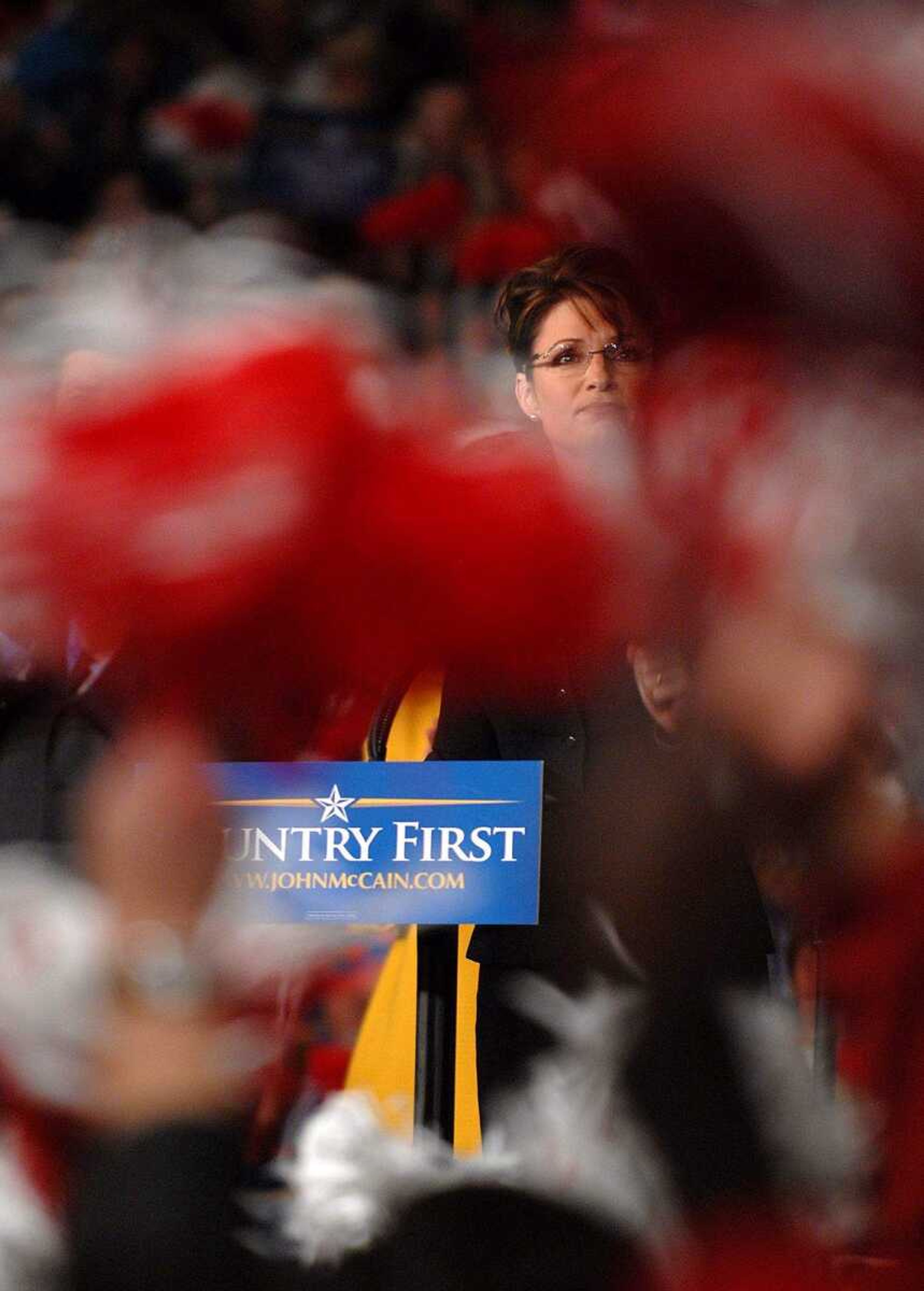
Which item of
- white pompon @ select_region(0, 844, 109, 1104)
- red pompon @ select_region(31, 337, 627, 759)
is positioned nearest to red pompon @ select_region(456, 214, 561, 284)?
red pompon @ select_region(31, 337, 627, 759)

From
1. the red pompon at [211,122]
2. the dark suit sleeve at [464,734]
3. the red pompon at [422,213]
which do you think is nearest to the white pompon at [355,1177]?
the dark suit sleeve at [464,734]

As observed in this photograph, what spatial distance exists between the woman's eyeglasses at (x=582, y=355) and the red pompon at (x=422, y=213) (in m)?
0.31

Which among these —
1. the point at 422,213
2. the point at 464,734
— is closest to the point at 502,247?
the point at 422,213

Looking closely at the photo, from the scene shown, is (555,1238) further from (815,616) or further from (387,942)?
(387,942)

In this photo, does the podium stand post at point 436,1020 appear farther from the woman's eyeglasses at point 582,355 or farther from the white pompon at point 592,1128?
the woman's eyeglasses at point 582,355

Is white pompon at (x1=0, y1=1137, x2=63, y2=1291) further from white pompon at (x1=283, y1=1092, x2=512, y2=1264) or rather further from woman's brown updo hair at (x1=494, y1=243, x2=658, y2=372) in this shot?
woman's brown updo hair at (x1=494, y1=243, x2=658, y2=372)

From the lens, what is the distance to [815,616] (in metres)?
0.36

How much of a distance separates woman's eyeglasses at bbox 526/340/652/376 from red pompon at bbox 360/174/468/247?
309 millimetres

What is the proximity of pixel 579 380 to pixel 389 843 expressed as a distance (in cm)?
17

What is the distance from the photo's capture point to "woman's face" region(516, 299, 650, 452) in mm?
407

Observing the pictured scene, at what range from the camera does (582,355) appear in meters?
0.52

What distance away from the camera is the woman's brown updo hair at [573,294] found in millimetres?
384

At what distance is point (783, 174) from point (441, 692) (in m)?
0.17

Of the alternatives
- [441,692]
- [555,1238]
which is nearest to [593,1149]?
[555,1238]
